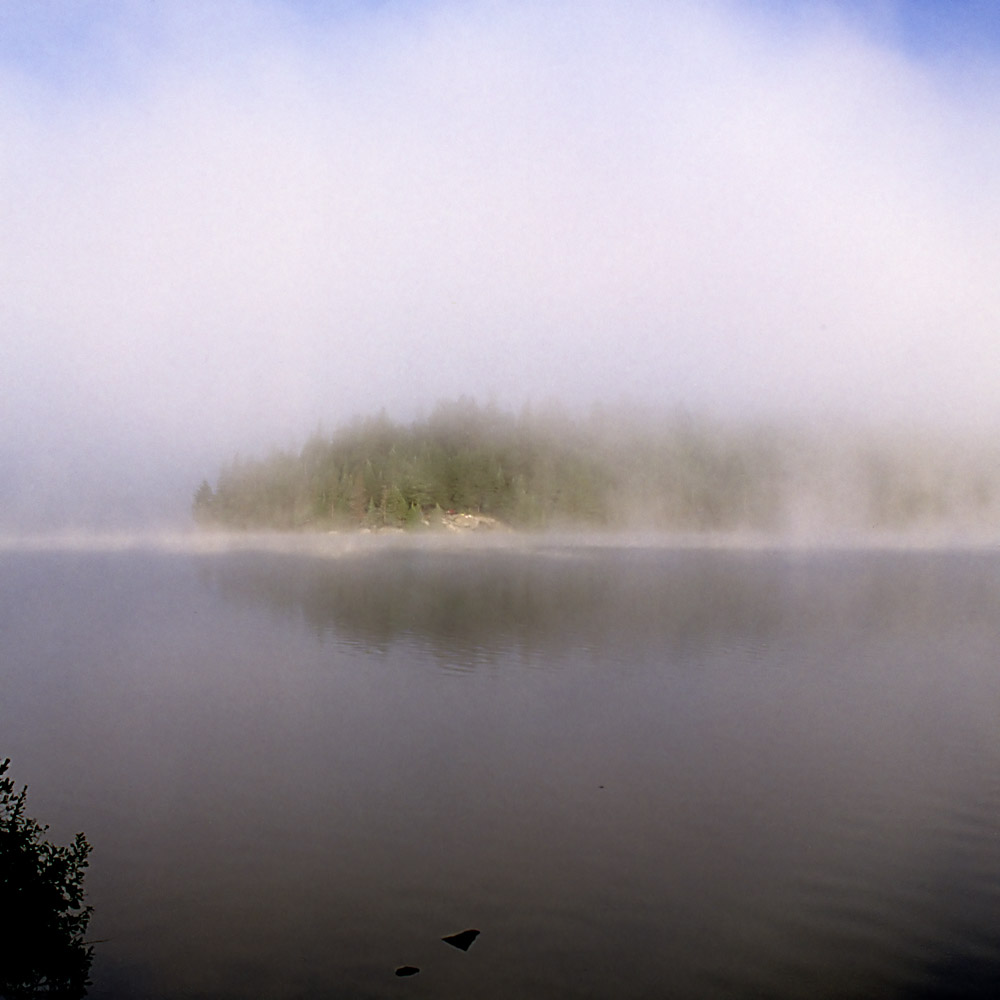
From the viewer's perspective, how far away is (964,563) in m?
66.4

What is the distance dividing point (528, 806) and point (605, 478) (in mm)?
132315

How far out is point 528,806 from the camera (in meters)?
10.8

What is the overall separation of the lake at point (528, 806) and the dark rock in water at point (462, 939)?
0.10m

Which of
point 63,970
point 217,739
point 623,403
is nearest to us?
point 63,970

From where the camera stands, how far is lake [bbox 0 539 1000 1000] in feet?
23.5

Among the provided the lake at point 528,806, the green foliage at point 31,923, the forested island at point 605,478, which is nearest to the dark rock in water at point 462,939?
the lake at point 528,806

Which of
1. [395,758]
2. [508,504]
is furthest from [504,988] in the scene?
[508,504]

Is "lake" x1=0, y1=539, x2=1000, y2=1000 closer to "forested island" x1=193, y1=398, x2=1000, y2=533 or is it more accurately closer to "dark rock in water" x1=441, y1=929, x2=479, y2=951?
"dark rock in water" x1=441, y1=929, x2=479, y2=951

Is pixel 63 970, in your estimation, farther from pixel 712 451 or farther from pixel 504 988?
pixel 712 451

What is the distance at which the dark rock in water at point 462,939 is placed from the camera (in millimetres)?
7312

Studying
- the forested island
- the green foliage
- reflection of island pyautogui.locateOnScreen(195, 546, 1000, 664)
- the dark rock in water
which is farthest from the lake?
the forested island

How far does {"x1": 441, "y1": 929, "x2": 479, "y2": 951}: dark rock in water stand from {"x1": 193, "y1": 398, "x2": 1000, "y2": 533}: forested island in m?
112

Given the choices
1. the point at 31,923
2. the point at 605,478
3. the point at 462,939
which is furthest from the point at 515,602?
Answer: the point at 605,478

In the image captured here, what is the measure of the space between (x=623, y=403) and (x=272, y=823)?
16956 cm
